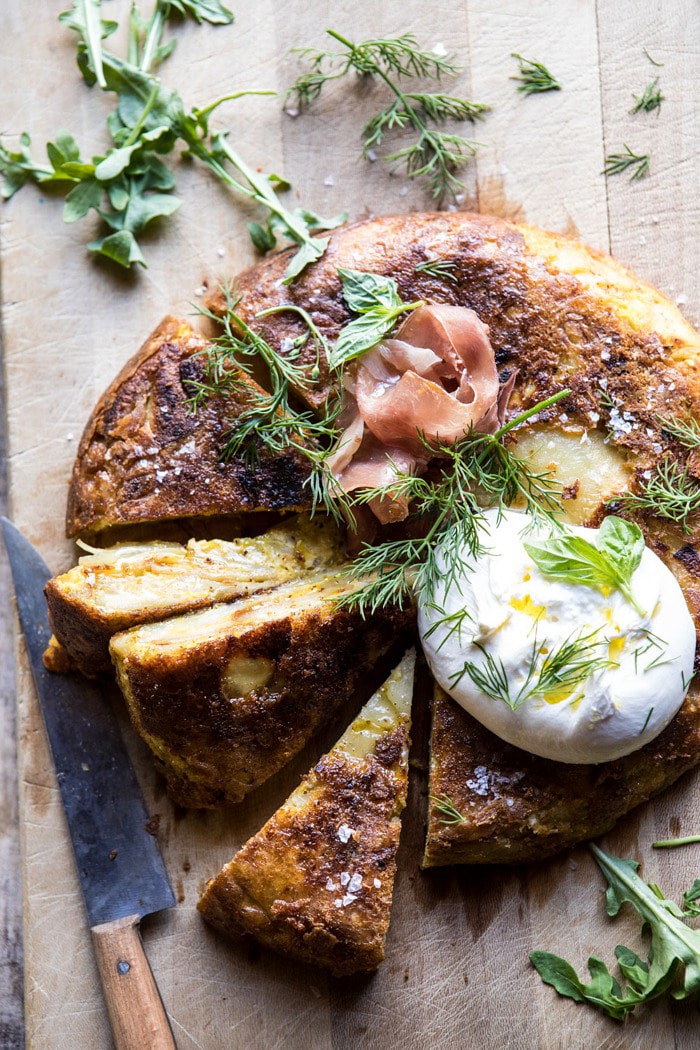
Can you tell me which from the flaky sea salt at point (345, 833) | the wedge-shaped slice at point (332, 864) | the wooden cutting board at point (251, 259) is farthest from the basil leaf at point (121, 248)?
the flaky sea salt at point (345, 833)

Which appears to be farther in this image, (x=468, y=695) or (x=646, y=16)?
(x=646, y=16)

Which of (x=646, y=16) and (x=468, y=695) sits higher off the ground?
(x=646, y=16)

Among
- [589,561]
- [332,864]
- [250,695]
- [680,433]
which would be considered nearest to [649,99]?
[680,433]

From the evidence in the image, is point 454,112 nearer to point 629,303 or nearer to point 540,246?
point 540,246

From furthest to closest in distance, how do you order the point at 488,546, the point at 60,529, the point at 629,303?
the point at 60,529, the point at 629,303, the point at 488,546

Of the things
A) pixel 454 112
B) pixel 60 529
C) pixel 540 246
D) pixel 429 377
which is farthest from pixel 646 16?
pixel 60 529

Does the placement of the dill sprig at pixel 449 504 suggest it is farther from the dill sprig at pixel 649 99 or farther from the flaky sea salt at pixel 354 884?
the dill sprig at pixel 649 99

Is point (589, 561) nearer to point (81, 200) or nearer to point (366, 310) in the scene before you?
point (366, 310)
